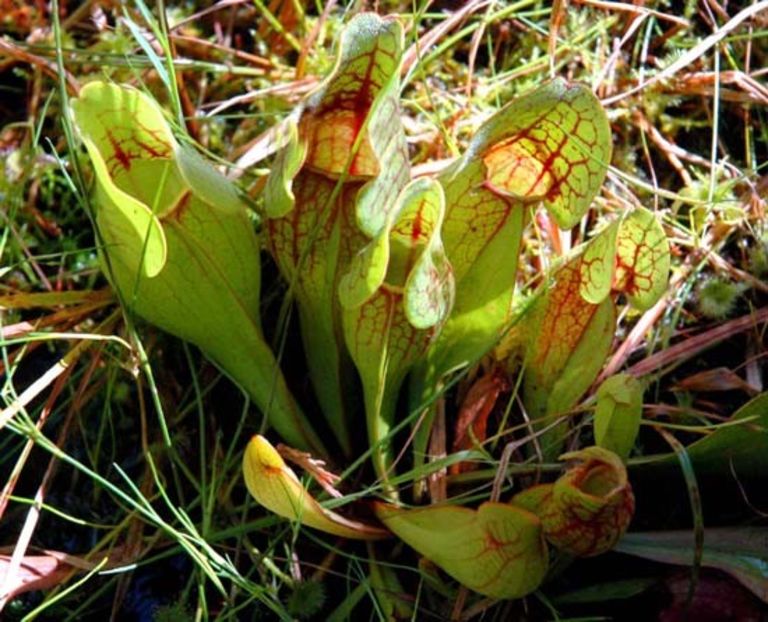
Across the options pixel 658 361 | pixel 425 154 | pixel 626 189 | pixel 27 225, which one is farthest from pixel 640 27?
pixel 27 225

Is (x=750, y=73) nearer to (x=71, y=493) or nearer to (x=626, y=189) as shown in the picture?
(x=626, y=189)

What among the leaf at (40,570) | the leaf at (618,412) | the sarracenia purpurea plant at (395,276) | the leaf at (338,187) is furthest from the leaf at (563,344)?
the leaf at (40,570)

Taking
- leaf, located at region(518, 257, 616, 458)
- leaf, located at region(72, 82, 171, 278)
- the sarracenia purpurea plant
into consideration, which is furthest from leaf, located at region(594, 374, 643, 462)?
leaf, located at region(72, 82, 171, 278)

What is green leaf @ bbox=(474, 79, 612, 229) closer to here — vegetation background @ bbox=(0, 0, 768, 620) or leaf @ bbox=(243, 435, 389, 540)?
vegetation background @ bbox=(0, 0, 768, 620)

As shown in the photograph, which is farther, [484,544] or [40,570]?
[40,570]

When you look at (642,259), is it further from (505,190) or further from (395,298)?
(395,298)

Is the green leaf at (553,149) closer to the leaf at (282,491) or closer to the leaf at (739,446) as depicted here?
the leaf at (739,446)

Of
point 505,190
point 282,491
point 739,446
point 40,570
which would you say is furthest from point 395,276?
point 40,570
